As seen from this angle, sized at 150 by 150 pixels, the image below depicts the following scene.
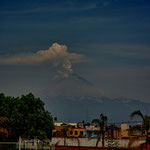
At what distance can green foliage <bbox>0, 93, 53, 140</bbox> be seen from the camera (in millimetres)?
77750

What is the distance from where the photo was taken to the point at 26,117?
259 ft

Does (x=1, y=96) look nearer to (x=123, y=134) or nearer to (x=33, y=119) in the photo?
(x=33, y=119)

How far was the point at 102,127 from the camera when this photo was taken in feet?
195

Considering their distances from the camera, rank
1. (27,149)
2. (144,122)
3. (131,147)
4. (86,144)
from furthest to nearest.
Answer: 1. (27,149)
2. (86,144)
3. (131,147)
4. (144,122)

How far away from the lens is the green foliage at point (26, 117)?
255 feet

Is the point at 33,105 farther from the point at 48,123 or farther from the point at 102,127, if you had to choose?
the point at 102,127

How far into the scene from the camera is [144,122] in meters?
36.7

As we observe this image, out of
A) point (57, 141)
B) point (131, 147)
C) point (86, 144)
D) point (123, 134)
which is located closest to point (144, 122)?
point (131, 147)

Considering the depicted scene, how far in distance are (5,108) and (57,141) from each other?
79.4 ft

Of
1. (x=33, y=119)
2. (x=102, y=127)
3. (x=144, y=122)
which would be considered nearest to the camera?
(x=144, y=122)

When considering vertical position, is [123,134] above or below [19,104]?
below

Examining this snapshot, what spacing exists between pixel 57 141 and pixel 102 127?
279 inches

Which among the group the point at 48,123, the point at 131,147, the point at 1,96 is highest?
the point at 1,96

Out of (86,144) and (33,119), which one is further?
(33,119)
